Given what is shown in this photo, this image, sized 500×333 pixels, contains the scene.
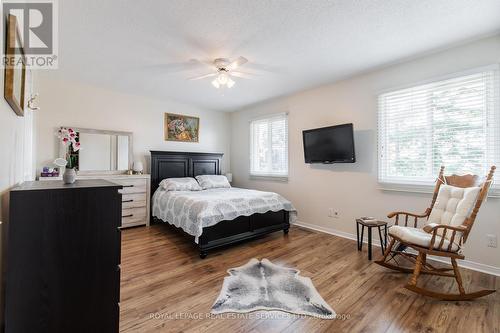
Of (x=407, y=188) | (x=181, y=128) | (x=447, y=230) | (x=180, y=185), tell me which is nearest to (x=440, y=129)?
(x=407, y=188)

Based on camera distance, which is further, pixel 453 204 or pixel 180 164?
pixel 180 164

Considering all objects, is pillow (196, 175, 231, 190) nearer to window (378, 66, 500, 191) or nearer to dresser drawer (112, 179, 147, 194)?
dresser drawer (112, 179, 147, 194)

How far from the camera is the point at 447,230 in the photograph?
233 cm

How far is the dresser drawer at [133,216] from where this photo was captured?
407 cm

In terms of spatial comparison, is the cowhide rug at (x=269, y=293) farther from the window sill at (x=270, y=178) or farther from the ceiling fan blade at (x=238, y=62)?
the ceiling fan blade at (x=238, y=62)

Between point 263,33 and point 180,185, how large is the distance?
298 cm

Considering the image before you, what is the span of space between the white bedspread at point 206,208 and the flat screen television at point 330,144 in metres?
1.00

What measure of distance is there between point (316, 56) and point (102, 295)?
3169 mm

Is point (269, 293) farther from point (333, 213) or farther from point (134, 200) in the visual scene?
point (134, 200)

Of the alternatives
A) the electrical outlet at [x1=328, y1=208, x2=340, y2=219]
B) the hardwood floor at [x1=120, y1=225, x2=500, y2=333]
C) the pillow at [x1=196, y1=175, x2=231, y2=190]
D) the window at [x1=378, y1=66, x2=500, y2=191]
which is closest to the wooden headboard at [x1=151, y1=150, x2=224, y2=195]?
the pillow at [x1=196, y1=175, x2=231, y2=190]

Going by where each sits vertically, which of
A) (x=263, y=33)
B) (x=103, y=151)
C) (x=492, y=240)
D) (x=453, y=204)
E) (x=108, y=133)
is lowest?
(x=492, y=240)

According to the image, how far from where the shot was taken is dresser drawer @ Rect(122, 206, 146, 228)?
13.3ft

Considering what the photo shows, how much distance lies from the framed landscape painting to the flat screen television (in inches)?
103

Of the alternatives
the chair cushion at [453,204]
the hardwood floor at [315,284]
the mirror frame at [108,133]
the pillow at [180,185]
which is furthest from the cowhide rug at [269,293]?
the mirror frame at [108,133]
